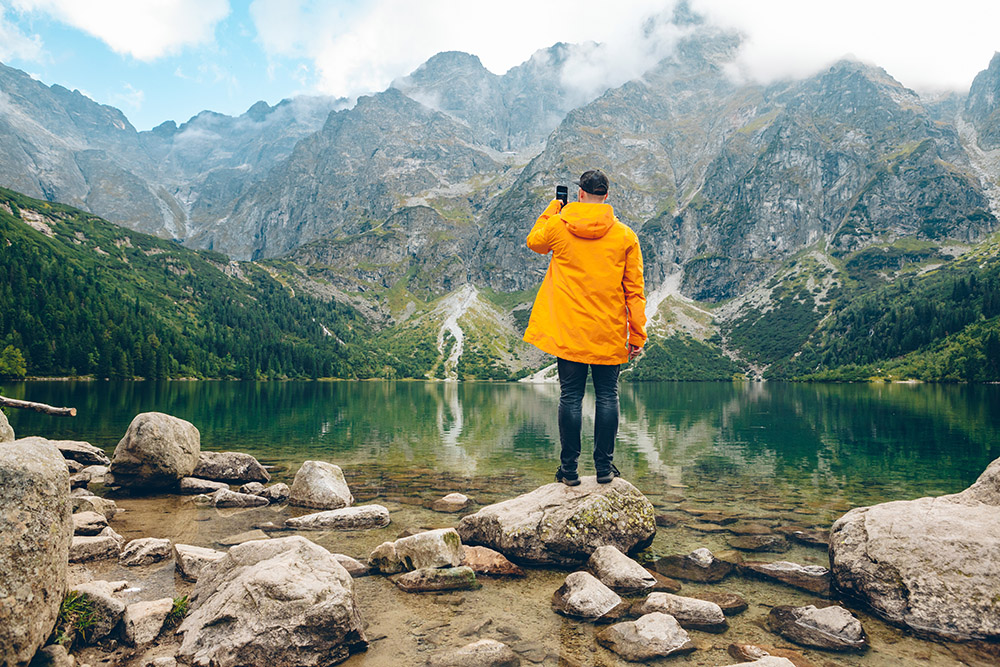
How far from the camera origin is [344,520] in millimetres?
12203

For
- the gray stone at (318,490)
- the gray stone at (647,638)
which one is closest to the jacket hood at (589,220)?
the gray stone at (647,638)

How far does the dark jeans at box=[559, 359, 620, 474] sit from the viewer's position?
9.27 metres

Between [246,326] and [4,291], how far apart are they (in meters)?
86.0

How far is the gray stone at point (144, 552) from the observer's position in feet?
29.7

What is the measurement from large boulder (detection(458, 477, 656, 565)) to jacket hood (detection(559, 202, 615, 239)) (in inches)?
194

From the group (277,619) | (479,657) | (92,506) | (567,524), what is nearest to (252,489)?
(92,506)

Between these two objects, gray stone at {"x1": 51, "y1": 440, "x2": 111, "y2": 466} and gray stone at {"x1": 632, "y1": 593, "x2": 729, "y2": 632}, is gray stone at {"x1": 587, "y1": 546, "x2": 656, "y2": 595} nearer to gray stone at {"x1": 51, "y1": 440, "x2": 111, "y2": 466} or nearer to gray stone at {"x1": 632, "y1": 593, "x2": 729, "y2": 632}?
gray stone at {"x1": 632, "y1": 593, "x2": 729, "y2": 632}

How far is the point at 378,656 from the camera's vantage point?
19.7ft

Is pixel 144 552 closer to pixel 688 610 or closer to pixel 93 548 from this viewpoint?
pixel 93 548

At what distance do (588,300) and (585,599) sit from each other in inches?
185

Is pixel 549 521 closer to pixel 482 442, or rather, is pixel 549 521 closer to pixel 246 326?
pixel 482 442

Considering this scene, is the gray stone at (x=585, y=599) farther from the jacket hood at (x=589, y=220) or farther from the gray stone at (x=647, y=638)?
the jacket hood at (x=589, y=220)

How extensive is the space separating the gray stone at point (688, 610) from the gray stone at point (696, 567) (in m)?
1.49

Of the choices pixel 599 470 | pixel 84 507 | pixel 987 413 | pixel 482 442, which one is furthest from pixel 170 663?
pixel 987 413
